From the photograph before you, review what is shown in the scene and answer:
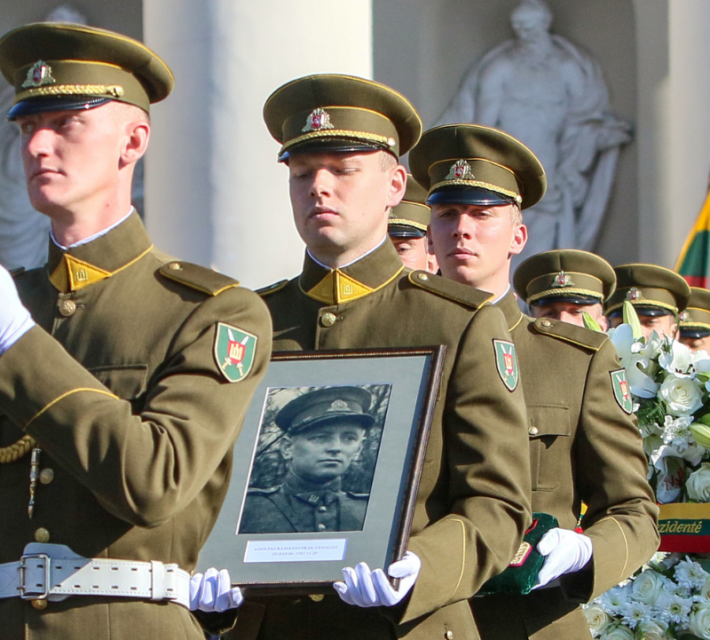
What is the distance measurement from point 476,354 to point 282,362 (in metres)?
0.48

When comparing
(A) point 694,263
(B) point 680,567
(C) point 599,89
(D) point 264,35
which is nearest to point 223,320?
(B) point 680,567

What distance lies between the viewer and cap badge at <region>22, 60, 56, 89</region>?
2.92 meters

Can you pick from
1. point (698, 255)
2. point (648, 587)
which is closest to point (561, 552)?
point (648, 587)

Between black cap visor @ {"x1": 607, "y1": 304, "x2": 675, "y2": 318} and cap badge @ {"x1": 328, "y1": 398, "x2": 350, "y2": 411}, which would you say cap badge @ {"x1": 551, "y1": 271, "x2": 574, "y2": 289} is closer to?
black cap visor @ {"x1": 607, "y1": 304, "x2": 675, "y2": 318}

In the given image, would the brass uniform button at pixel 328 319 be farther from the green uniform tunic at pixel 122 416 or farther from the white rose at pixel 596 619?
the white rose at pixel 596 619

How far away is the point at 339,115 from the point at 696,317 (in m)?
6.16

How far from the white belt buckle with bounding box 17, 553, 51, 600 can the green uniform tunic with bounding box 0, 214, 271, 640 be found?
2cm

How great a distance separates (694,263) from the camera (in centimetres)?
A: 1066

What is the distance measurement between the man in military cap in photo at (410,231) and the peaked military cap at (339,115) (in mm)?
1825

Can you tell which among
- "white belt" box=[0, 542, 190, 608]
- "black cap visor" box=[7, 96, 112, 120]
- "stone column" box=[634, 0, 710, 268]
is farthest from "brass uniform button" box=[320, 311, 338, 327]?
"stone column" box=[634, 0, 710, 268]

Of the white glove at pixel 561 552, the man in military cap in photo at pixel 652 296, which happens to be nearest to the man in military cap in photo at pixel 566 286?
the man in military cap in photo at pixel 652 296

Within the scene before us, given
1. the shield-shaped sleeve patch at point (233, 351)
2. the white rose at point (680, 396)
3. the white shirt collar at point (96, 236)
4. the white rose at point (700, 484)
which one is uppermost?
the white shirt collar at point (96, 236)

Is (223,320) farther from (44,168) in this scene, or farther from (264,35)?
(264,35)

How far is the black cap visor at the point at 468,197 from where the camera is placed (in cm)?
451
